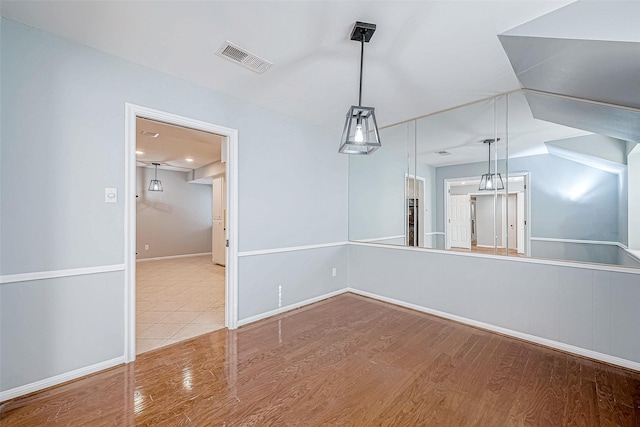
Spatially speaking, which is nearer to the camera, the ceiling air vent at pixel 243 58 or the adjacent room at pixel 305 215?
the adjacent room at pixel 305 215

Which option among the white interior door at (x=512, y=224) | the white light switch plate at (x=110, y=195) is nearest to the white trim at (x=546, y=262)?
the white interior door at (x=512, y=224)

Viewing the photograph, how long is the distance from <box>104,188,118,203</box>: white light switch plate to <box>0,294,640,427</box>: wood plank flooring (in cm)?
140

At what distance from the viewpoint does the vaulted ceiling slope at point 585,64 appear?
5.13 feet

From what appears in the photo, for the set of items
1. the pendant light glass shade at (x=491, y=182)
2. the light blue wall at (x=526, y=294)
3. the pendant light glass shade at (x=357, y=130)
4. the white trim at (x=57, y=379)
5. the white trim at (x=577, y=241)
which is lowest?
the white trim at (x=57, y=379)

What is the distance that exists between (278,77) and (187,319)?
295 centimetres

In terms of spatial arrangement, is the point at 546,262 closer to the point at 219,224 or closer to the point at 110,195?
the point at 110,195

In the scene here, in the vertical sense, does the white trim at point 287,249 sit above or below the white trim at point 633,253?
below

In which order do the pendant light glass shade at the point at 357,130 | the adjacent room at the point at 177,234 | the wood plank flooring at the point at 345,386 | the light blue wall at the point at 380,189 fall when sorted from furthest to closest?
the light blue wall at the point at 380,189, the adjacent room at the point at 177,234, the pendant light glass shade at the point at 357,130, the wood plank flooring at the point at 345,386

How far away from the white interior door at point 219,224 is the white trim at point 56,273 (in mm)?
4525

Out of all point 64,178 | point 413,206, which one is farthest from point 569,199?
point 64,178

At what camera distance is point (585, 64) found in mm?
1868

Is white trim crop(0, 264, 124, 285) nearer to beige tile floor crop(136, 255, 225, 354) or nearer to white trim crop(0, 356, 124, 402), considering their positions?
white trim crop(0, 356, 124, 402)

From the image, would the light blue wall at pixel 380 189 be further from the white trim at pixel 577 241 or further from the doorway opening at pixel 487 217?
the white trim at pixel 577 241

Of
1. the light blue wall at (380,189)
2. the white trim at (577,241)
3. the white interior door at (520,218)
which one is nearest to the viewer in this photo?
the white trim at (577,241)
